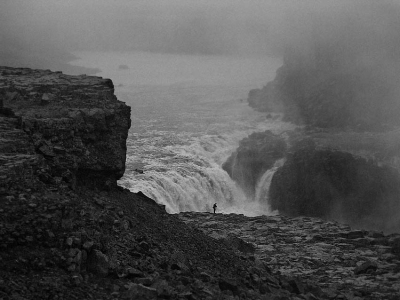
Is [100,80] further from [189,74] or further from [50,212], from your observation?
[189,74]

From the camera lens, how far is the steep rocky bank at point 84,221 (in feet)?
37.8

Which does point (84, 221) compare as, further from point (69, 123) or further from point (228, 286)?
point (69, 123)

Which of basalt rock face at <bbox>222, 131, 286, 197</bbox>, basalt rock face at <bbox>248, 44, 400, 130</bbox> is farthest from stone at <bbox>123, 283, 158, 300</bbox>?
basalt rock face at <bbox>248, 44, 400, 130</bbox>

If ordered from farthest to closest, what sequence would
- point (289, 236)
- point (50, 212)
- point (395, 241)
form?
point (289, 236) < point (395, 241) < point (50, 212)

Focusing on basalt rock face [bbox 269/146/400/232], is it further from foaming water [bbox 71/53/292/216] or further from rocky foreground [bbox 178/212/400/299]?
rocky foreground [bbox 178/212/400/299]

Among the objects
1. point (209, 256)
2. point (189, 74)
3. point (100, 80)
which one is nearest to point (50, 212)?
point (209, 256)

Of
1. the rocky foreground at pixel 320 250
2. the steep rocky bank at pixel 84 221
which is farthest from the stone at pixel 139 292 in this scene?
the rocky foreground at pixel 320 250

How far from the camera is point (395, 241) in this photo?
2188 centimetres

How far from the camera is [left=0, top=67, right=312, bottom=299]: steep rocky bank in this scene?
1152 cm

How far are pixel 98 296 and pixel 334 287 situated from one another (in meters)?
7.73

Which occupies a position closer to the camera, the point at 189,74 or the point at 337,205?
the point at 337,205

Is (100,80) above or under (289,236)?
above

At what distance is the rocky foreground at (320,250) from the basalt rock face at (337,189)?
50.2ft

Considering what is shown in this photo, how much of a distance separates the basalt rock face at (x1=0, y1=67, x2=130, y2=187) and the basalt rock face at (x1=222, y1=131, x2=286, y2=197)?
88.3ft
